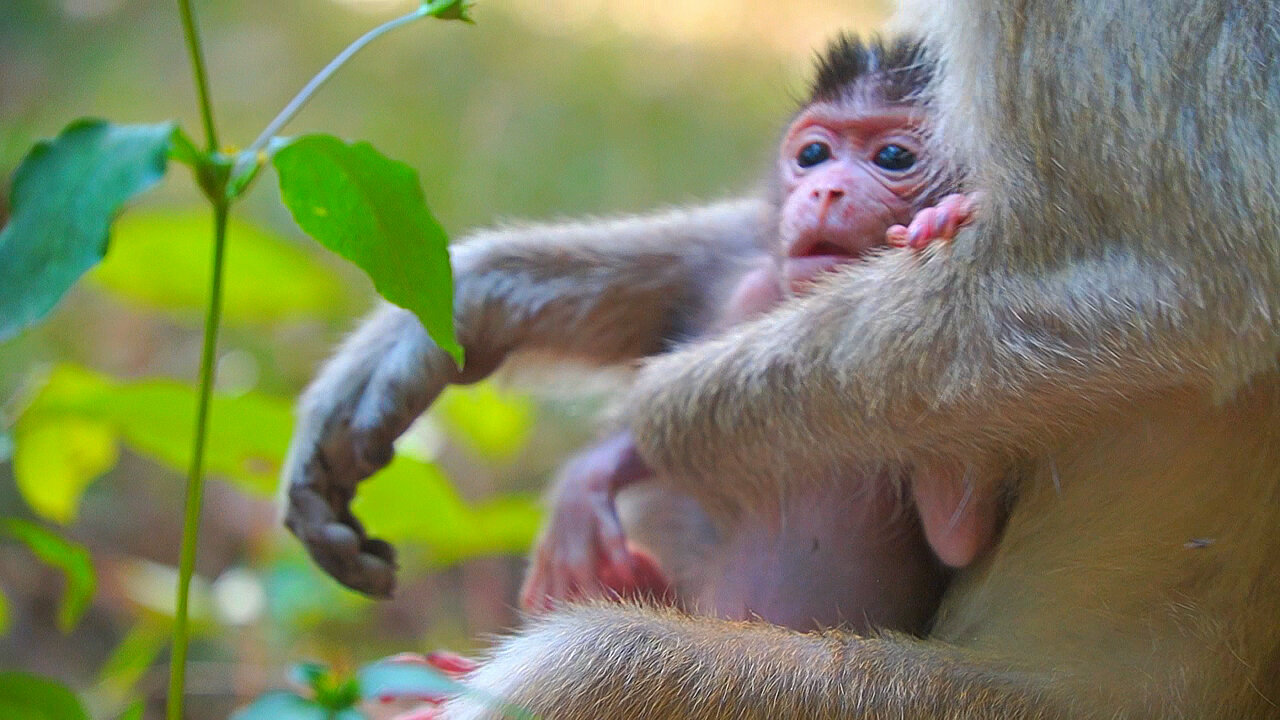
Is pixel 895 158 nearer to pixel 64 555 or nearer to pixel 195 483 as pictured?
pixel 195 483

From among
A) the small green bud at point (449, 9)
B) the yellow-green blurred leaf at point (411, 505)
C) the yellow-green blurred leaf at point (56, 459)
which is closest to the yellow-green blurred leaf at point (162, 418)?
the yellow-green blurred leaf at point (56, 459)

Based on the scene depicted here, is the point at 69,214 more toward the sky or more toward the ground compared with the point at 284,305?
more toward the sky

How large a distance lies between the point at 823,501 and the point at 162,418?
3.95ft

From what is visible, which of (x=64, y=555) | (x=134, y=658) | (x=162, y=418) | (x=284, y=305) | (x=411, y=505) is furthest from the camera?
(x=284, y=305)

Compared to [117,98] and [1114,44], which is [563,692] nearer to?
[1114,44]

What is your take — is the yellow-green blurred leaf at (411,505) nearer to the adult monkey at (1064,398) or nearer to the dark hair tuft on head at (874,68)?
the adult monkey at (1064,398)

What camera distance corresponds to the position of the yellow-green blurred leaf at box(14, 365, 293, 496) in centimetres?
215

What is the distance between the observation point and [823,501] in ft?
6.19

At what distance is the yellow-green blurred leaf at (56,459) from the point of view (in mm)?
2291

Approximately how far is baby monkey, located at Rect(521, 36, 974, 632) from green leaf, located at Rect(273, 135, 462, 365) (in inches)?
26.2

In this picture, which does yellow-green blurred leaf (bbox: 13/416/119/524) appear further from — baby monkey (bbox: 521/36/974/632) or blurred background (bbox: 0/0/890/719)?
baby monkey (bbox: 521/36/974/632)

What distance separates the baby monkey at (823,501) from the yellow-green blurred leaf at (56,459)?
942 millimetres

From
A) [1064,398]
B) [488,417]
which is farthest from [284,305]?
[1064,398]

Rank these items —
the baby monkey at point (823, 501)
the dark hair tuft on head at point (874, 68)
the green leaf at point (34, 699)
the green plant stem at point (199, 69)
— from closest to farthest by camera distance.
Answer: the green leaf at point (34, 699) < the green plant stem at point (199, 69) < the baby monkey at point (823, 501) < the dark hair tuft on head at point (874, 68)
